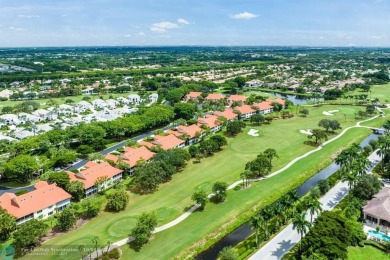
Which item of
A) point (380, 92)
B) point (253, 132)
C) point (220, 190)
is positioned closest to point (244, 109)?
point (253, 132)

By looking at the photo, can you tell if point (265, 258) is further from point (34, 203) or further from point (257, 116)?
point (257, 116)

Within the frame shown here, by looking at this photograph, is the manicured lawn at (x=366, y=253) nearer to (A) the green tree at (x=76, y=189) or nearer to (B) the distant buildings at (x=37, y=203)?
(A) the green tree at (x=76, y=189)

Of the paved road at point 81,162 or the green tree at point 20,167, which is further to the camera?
the green tree at point 20,167

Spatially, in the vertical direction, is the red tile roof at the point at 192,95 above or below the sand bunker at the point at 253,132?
above

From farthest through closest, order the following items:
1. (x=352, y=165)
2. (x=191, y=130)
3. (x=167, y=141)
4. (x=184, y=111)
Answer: (x=184, y=111) < (x=191, y=130) < (x=167, y=141) < (x=352, y=165)

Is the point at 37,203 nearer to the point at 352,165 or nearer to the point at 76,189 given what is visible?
the point at 76,189

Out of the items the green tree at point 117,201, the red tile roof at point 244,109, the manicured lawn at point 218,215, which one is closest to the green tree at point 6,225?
the green tree at point 117,201

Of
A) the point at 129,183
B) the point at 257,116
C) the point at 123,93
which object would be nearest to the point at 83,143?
the point at 129,183

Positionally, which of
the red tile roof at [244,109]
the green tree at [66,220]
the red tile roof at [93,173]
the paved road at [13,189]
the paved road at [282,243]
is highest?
the red tile roof at [244,109]
